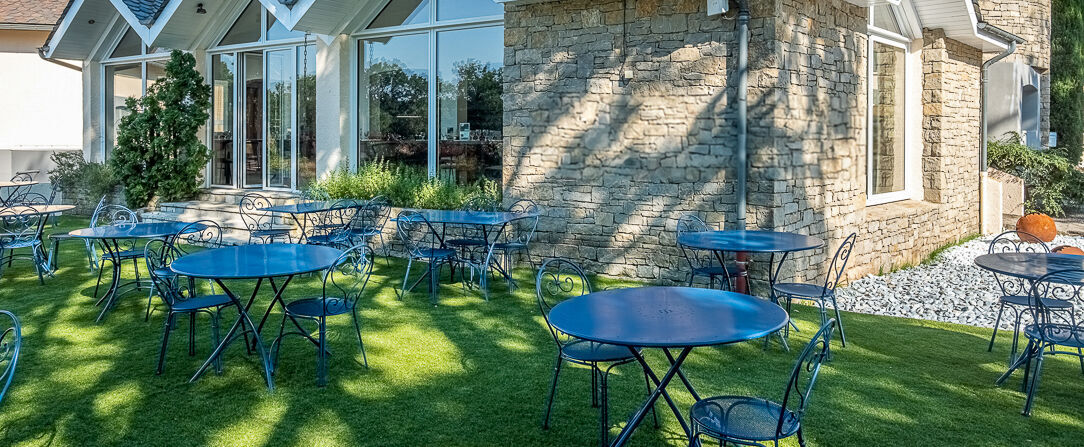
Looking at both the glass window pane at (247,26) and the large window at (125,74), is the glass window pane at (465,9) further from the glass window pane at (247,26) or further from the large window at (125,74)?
the large window at (125,74)

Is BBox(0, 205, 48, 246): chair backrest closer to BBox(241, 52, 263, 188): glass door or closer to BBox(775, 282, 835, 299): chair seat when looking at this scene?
BBox(241, 52, 263, 188): glass door

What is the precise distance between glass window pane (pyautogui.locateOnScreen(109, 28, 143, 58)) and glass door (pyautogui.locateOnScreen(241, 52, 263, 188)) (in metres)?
3.18

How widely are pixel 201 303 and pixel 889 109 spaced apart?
8235mm

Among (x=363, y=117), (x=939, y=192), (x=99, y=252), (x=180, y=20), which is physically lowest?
(x=99, y=252)

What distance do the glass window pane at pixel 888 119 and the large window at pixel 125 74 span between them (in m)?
11.5

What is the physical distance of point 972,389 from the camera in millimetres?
4586

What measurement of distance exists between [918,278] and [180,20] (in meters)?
10.9

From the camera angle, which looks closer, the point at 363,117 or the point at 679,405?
the point at 679,405

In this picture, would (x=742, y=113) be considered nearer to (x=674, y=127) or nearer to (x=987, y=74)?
(x=674, y=127)

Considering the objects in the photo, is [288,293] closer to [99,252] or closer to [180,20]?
[99,252]

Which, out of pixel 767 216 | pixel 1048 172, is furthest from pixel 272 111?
pixel 1048 172

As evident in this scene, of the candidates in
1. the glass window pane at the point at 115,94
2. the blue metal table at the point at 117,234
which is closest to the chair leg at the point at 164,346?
the blue metal table at the point at 117,234

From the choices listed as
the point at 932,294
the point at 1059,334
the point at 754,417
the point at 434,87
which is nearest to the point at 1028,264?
the point at 1059,334

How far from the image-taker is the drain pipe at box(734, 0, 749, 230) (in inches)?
274
